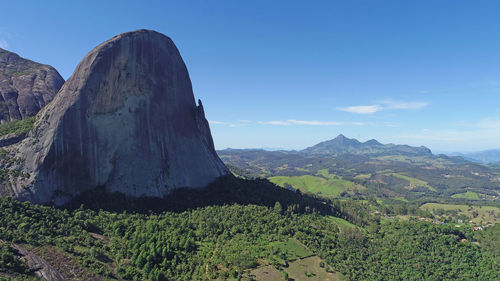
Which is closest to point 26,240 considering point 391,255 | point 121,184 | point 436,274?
point 121,184

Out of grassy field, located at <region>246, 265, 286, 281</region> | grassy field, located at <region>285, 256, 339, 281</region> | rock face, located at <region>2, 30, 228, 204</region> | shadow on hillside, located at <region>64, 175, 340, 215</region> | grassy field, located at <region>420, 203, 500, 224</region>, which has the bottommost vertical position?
grassy field, located at <region>420, 203, 500, 224</region>

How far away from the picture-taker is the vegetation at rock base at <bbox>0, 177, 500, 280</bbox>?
3775 cm

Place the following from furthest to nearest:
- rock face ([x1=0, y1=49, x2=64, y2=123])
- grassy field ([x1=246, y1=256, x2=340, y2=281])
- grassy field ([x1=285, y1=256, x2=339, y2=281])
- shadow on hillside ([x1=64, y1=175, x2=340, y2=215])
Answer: rock face ([x1=0, y1=49, x2=64, y2=123]) < shadow on hillside ([x1=64, y1=175, x2=340, y2=215]) < grassy field ([x1=285, y1=256, x2=339, y2=281]) < grassy field ([x1=246, y1=256, x2=340, y2=281])

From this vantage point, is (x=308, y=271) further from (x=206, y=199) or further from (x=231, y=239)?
(x=206, y=199)

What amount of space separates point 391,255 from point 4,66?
138113 mm

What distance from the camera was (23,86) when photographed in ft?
256

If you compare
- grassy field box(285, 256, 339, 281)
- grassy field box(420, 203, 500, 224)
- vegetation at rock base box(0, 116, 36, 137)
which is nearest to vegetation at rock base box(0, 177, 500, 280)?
grassy field box(285, 256, 339, 281)

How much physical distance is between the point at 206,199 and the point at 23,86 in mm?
71099

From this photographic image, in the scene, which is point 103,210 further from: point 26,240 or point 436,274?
point 436,274

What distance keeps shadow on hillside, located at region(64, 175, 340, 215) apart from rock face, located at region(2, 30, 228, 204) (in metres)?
1.84

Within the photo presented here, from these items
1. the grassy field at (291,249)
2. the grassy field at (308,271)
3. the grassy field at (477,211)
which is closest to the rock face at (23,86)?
the grassy field at (291,249)

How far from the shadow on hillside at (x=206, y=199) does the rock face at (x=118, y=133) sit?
184cm

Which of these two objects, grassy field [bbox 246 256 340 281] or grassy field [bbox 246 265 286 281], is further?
grassy field [bbox 246 256 340 281]

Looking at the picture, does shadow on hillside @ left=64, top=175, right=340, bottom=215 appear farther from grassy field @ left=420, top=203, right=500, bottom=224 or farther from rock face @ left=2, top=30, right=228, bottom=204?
grassy field @ left=420, top=203, right=500, bottom=224
